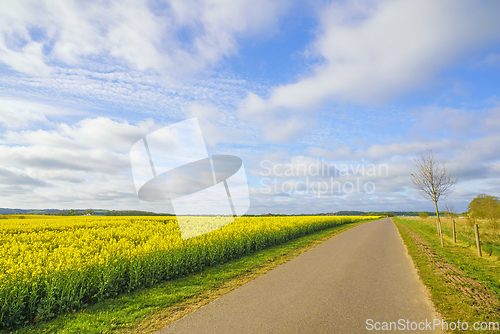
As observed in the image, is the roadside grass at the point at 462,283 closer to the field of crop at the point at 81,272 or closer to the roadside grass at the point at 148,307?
the roadside grass at the point at 148,307

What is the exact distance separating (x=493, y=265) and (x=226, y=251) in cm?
1107

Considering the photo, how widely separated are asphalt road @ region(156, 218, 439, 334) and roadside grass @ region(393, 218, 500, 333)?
1.14ft

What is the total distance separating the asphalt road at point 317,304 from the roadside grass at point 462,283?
349mm

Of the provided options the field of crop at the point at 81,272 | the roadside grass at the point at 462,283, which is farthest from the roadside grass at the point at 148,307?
the roadside grass at the point at 462,283

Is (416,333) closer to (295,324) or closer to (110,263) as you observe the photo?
(295,324)

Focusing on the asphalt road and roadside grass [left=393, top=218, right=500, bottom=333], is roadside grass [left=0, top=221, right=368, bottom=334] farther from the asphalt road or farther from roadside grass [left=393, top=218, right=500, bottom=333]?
roadside grass [left=393, top=218, right=500, bottom=333]

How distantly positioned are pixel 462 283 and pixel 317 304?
5.04 meters

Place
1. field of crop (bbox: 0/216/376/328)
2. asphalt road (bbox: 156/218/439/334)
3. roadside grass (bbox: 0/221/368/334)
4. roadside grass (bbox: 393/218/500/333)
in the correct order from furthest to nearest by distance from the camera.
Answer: field of crop (bbox: 0/216/376/328) → roadside grass (bbox: 393/218/500/333) → roadside grass (bbox: 0/221/368/334) → asphalt road (bbox: 156/218/439/334)

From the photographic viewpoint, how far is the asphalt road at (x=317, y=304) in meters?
4.48

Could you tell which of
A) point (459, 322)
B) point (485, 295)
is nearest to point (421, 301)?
point (459, 322)

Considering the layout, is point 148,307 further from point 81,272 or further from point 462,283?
point 462,283

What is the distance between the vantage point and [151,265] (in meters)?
7.88

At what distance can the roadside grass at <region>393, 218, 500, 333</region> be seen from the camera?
201 inches

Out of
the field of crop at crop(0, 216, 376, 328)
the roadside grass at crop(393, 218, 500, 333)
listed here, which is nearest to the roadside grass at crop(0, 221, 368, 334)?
the field of crop at crop(0, 216, 376, 328)
